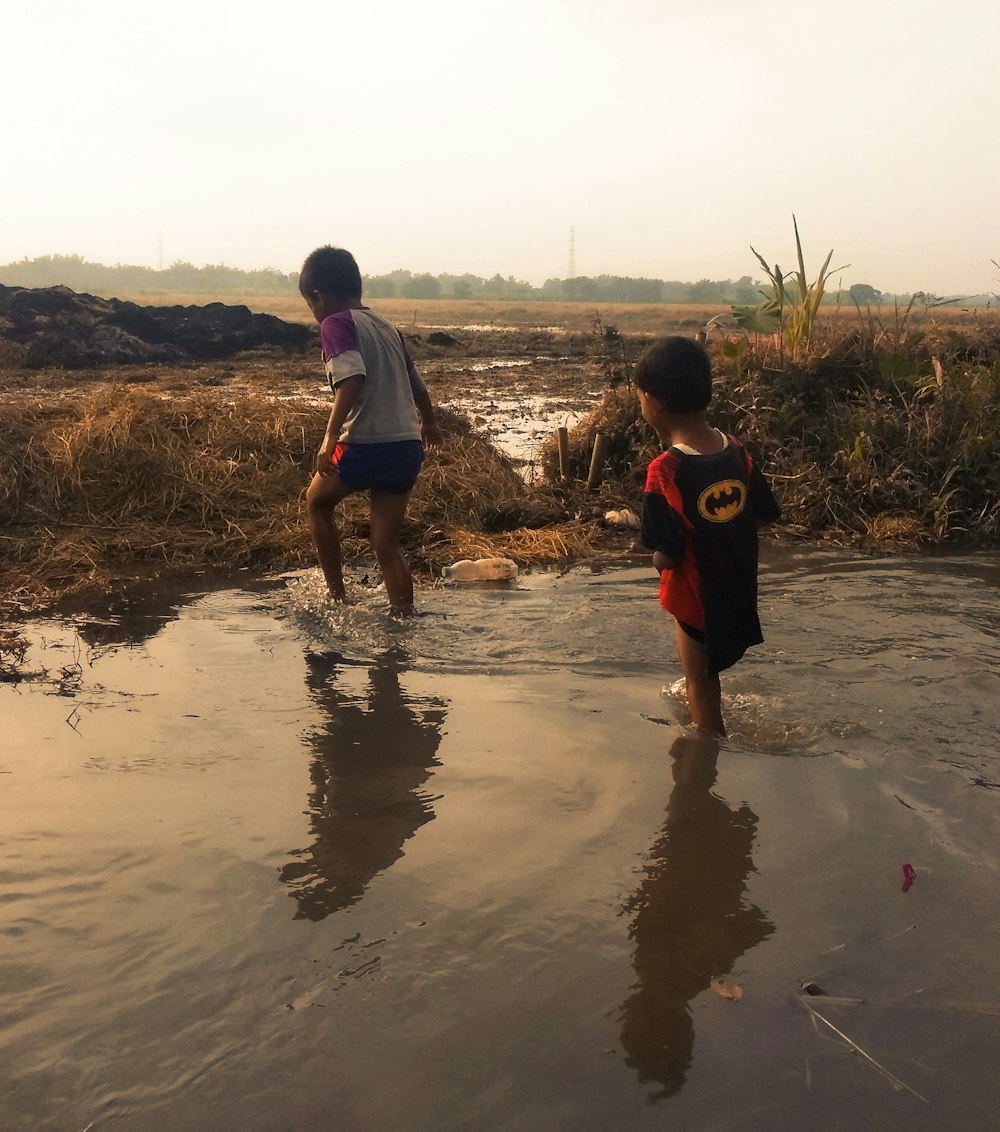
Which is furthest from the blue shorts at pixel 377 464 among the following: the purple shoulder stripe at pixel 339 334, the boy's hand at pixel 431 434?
the purple shoulder stripe at pixel 339 334

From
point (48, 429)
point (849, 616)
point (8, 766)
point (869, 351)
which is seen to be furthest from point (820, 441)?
point (8, 766)

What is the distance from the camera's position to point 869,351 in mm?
8109

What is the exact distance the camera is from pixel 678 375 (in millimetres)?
3133

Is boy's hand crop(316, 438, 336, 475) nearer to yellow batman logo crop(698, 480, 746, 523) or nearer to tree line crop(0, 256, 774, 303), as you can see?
yellow batman logo crop(698, 480, 746, 523)

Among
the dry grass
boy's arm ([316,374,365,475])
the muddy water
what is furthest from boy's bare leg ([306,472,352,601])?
the dry grass

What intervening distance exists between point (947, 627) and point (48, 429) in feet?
19.8

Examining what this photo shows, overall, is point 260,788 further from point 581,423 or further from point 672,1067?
point 581,423

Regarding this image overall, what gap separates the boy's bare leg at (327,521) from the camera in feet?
16.0

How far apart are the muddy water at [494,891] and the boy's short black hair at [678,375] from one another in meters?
1.15

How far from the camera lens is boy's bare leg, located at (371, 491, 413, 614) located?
488cm

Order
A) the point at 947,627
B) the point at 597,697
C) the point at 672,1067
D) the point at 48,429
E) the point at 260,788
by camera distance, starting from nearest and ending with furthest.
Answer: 1. the point at 672,1067
2. the point at 260,788
3. the point at 597,697
4. the point at 947,627
5. the point at 48,429

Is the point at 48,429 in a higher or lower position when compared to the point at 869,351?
lower

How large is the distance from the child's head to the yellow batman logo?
230 cm

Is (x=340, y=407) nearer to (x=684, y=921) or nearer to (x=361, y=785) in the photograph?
(x=361, y=785)
